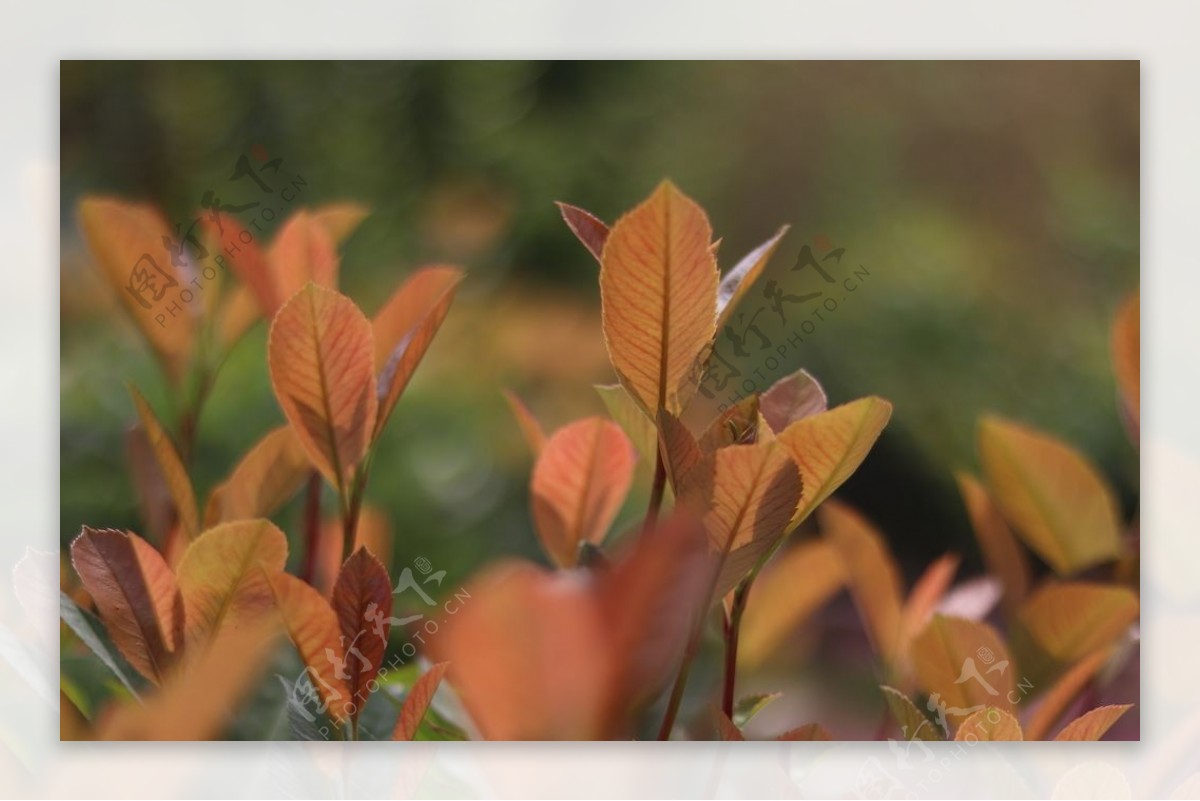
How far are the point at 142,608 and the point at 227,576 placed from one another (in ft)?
0.20

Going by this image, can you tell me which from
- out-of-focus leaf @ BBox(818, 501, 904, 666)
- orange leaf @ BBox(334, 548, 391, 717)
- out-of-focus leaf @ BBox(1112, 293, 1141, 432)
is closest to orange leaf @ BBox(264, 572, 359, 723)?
orange leaf @ BBox(334, 548, 391, 717)

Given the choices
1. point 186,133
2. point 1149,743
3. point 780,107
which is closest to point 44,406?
point 186,133

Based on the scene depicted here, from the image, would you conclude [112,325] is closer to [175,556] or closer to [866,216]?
[175,556]

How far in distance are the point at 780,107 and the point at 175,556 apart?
0.74 meters

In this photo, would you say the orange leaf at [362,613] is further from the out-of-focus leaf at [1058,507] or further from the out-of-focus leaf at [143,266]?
the out-of-focus leaf at [1058,507]

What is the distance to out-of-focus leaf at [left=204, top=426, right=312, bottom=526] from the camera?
916 mm

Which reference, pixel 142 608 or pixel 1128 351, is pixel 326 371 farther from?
pixel 1128 351

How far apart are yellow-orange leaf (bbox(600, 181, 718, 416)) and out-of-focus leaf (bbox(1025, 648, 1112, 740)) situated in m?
0.44

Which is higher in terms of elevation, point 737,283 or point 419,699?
point 737,283

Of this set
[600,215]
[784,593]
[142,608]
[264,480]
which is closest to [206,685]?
[142,608]

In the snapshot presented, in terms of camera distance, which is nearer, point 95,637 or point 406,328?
point 95,637

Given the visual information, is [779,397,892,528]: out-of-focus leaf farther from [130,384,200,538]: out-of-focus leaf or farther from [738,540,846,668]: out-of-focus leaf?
[130,384,200,538]: out-of-focus leaf

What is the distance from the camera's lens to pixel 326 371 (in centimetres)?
82

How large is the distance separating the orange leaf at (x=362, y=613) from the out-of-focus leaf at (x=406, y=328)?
104 mm
